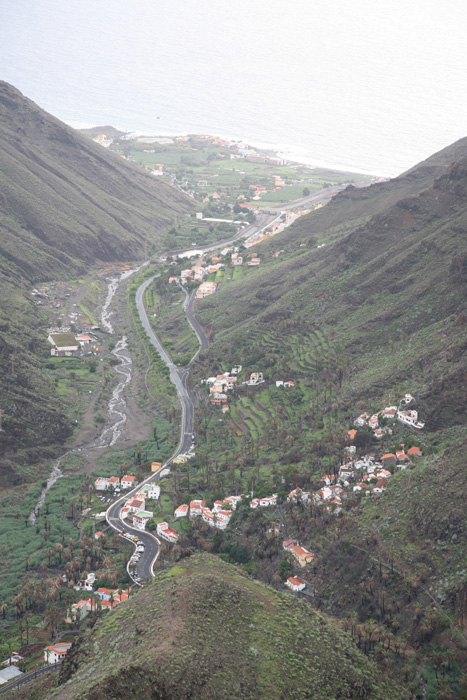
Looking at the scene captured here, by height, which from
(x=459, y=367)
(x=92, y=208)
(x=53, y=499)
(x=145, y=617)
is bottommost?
(x=53, y=499)

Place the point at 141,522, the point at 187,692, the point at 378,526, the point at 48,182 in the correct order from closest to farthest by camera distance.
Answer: the point at 187,692
the point at 378,526
the point at 141,522
the point at 48,182

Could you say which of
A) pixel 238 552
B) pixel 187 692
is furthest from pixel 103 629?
pixel 238 552

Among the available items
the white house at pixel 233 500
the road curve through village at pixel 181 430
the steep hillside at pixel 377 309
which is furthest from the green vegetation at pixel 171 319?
the white house at pixel 233 500

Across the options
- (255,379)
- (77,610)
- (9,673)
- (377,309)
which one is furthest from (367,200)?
(9,673)

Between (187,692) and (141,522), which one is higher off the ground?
(187,692)

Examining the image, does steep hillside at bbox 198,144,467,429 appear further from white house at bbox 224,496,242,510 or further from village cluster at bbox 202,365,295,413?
white house at bbox 224,496,242,510

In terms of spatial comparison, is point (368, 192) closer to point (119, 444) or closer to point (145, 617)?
point (119, 444)
